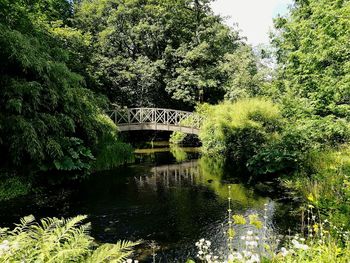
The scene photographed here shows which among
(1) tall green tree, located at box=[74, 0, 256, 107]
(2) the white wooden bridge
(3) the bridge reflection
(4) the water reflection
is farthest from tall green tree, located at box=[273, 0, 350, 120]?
(1) tall green tree, located at box=[74, 0, 256, 107]

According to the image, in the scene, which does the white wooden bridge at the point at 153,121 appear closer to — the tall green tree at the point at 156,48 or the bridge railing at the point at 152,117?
the bridge railing at the point at 152,117

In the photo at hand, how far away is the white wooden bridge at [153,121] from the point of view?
17.3 meters

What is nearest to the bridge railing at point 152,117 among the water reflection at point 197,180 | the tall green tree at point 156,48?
the tall green tree at point 156,48

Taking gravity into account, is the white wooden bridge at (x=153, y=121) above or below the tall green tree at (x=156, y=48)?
below

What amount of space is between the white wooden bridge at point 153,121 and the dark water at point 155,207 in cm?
623

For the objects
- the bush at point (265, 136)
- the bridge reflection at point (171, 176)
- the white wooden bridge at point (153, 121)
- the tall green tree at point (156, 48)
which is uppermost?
the tall green tree at point (156, 48)

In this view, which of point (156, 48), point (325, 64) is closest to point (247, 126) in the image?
point (325, 64)

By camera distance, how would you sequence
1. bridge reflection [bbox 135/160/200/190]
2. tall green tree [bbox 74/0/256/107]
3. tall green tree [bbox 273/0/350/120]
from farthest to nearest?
tall green tree [bbox 74/0/256/107]
bridge reflection [bbox 135/160/200/190]
tall green tree [bbox 273/0/350/120]

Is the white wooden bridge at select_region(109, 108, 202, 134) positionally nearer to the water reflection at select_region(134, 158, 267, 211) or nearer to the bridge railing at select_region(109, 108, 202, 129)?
the bridge railing at select_region(109, 108, 202, 129)

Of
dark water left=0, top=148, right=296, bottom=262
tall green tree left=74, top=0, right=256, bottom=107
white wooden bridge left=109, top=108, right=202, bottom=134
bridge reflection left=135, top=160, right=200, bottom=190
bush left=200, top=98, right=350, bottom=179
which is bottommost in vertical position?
dark water left=0, top=148, right=296, bottom=262

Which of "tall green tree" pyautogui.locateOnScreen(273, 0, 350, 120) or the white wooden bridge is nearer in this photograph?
"tall green tree" pyautogui.locateOnScreen(273, 0, 350, 120)

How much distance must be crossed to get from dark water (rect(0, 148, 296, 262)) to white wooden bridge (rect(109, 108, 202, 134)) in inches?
245

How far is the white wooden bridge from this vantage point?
17312 mm

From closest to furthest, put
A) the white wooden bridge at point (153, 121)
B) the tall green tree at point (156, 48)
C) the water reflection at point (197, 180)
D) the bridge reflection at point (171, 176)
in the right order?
the water reflection at point (197, 180) < the bridge reflection at point (171, 176) < the white wooden bridge at point (153, 121) < the tall green tree at point (156, 48)
